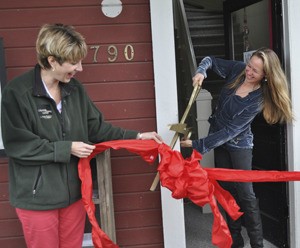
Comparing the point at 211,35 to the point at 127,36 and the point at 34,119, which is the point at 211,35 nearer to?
the point at 127,36

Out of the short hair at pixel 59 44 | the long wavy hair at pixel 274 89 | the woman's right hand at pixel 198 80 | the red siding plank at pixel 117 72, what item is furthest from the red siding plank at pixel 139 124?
the short hair at pixel 59 44

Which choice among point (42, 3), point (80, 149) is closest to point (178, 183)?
point (80, 149)

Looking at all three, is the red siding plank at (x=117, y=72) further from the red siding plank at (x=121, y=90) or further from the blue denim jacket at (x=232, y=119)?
the blue denim jacket at (x=232, y=119)

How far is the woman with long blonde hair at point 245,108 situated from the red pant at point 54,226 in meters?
1.01

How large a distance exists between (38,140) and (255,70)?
1581 millimetres

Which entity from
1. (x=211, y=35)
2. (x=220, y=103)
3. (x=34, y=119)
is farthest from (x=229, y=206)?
(x=211, y=35)

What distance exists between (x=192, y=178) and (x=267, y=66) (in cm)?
103

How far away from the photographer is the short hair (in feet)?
7.11

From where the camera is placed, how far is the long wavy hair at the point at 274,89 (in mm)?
2994

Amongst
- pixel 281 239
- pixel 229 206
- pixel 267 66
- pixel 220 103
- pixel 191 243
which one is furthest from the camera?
pixel 191 243

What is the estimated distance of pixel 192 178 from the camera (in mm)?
2479

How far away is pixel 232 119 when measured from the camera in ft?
10.1

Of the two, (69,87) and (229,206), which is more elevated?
(69,87)

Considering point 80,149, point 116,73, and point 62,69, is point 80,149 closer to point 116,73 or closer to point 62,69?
point 62,69
